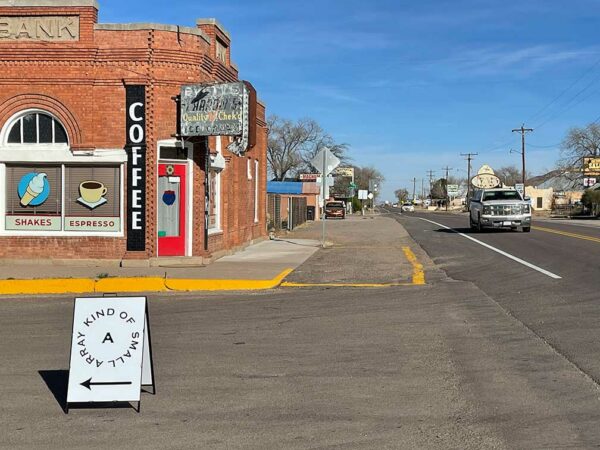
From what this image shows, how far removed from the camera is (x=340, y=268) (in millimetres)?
16531

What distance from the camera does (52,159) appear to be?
1600 cm

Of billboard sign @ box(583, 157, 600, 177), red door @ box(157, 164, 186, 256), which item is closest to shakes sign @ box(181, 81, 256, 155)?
red door @ box(157, 164, 186, 256)

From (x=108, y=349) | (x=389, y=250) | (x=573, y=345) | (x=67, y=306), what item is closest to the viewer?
(x=108, y=349)

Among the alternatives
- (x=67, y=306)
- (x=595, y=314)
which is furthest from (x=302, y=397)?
(x=67, y=306)

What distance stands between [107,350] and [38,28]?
12.4 meters

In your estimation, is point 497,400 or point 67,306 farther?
point 67,306

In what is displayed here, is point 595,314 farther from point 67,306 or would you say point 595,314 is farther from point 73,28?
point 73,28

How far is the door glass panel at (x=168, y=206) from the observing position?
53.2ft

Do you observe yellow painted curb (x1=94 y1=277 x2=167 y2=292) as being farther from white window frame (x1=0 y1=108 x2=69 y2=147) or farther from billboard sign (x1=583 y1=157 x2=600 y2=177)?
billboard sign (x1=583 y1=157 x2=600 y2=177)

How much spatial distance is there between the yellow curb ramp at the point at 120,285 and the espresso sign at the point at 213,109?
384 cm

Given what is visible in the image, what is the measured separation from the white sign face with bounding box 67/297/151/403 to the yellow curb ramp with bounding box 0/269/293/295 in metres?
7.43

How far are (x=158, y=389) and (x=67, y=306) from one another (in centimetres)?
556

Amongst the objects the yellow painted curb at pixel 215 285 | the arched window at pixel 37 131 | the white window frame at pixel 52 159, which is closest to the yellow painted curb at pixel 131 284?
the yellow painted curb at pixel 215 285

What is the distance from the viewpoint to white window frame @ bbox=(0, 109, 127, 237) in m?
16.0
